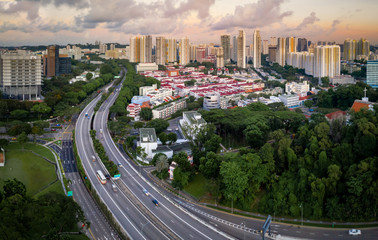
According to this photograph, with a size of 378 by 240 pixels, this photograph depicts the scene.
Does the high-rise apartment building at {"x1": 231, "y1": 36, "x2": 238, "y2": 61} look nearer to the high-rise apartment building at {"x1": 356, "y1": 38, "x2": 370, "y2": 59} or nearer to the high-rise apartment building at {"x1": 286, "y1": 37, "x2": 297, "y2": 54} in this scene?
the high-rise apartment building at {"x1": 286, "y1": 37, "x2": 297, "y2": 54}

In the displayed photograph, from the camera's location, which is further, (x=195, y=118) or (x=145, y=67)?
(x=145, y=67)

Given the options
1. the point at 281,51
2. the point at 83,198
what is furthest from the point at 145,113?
the point at 281,51

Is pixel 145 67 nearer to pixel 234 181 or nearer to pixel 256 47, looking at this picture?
pixel 256 47

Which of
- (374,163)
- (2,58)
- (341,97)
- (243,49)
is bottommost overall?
(374,163)

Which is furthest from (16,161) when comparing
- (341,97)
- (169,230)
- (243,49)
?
(243,49)

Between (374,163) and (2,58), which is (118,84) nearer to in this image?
(2,58)

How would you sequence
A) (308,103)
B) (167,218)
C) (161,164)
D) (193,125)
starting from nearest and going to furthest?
(167,218) → (161,164) → (193,125) → (308,103)
